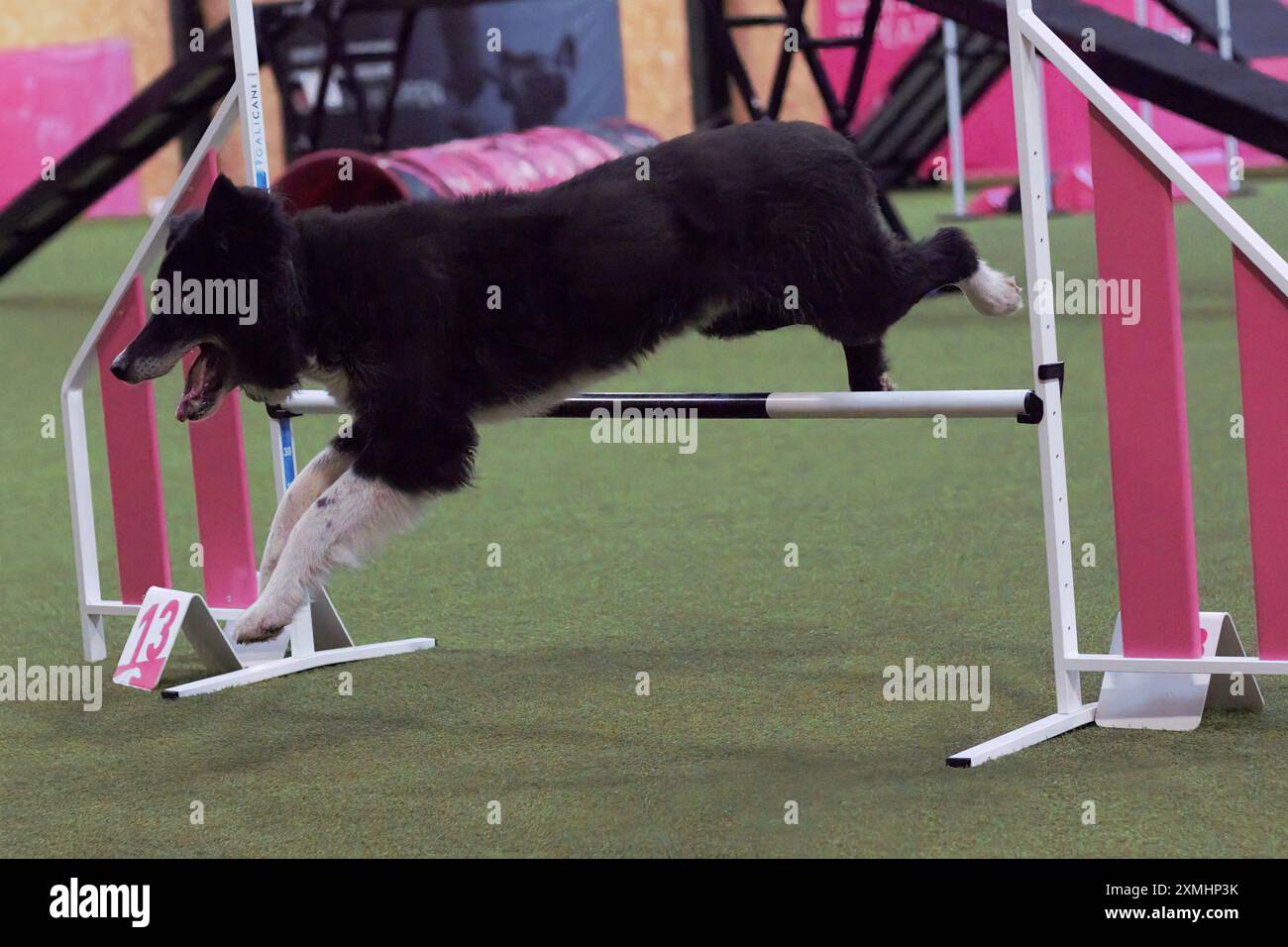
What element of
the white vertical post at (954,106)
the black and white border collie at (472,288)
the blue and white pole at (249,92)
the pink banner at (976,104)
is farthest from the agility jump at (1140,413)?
the pink banner at (976,104)

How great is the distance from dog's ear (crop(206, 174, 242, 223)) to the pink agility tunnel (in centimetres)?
461

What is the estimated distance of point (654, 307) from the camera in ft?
11.2

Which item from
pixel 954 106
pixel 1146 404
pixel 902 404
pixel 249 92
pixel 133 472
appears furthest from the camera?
pixel 954 106

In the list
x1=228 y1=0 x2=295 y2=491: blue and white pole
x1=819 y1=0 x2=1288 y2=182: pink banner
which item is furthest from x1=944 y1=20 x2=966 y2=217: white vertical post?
x1=228 y1=0 x2=295 y2=491: blue and white pole

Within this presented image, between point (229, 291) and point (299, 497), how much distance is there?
0.54m

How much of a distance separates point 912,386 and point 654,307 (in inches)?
161

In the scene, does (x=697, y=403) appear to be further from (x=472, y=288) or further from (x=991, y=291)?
(x=991, y=291)

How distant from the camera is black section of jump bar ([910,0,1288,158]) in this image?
600cm

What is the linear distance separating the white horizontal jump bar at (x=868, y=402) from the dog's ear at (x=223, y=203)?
1.78 ft

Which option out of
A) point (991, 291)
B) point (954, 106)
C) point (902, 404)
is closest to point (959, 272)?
point (991, 291)

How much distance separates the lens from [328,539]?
3.25m

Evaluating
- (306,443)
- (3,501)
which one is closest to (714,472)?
(306,443)

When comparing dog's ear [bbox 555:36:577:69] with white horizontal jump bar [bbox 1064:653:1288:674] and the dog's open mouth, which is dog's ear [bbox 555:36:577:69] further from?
→ white horizontal jump bar [bbox 1064:653:1288:674]

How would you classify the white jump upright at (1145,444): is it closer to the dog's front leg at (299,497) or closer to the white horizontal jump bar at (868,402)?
the white horizontal jump bar at (868,402)
